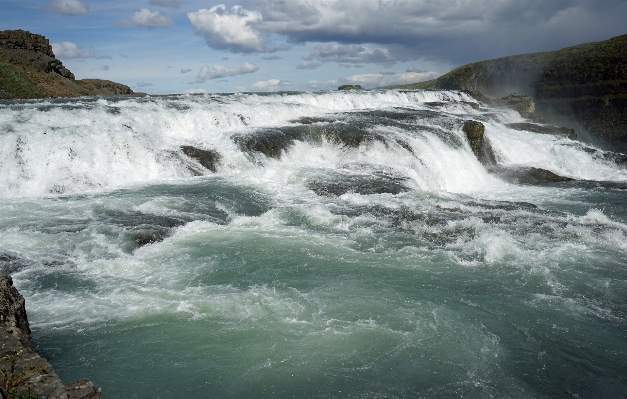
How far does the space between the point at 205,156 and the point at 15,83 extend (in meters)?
27.0

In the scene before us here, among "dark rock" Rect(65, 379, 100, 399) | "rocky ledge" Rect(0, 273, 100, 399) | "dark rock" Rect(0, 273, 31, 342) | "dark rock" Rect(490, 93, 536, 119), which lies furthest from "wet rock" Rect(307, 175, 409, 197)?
"dark rock" Rect(490, 93, 536, 119)

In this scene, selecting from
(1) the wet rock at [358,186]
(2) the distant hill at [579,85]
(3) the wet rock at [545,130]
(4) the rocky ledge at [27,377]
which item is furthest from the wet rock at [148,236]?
(2) the distant hill at [579,85]

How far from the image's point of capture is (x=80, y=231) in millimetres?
10180

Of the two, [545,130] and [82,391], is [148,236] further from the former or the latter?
[545,130]

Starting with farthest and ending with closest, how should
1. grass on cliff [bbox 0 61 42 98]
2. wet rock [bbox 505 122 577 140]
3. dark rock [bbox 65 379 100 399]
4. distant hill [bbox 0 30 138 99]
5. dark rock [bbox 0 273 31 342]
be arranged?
distant hill [bbox 0 30 138 99]
grass on cliff [bbox 0 61 42 98]
wet rock [bbox 505 122 577 140]
dark rock [bbox 0 273 31 342]
dark rock [bbox 65 379 100 399]

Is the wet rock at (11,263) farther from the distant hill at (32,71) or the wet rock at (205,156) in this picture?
the distant hill at (32,71)

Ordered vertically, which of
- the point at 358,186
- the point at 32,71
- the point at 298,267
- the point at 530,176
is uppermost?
the point at 32,71

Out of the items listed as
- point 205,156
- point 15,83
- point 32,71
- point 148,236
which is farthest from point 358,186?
point 32,71

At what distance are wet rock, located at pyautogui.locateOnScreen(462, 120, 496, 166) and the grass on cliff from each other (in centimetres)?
3151

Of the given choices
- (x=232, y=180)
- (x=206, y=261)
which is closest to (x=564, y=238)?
(x=206, y=261)

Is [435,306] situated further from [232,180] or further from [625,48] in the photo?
[625,48]

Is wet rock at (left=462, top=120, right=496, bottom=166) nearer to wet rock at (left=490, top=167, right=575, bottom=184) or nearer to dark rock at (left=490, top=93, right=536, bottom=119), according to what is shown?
wet rock at (left=490, top=167, right=575, bottom=184)

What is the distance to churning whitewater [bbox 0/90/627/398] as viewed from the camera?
6082 millimetres

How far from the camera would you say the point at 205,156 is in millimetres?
17500
